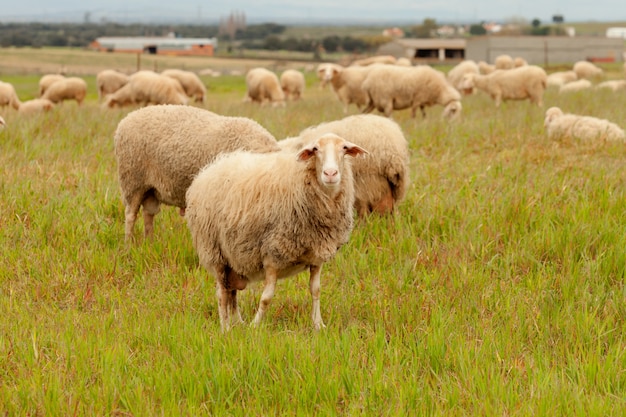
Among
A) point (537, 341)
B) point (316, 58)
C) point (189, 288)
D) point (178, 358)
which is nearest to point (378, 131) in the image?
point (189, 288)

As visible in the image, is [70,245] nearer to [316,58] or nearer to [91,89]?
[91,89]

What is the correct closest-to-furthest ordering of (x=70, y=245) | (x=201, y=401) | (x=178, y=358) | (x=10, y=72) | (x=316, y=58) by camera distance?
1. (x=201, y=401)
2. (x=178, y=358)
3. (x=70, y=245)
4. (x=10, y=72)
5. (x=316, y=58)

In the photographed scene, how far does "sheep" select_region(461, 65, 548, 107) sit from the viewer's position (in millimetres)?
16938

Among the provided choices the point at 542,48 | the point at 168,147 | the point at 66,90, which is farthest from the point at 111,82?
the point at 542,48

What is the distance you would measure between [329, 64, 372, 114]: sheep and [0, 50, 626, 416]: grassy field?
8.11m

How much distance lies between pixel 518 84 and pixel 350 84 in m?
3.83

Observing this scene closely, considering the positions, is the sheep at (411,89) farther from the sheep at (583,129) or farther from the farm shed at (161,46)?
the farm shed at (161,46)

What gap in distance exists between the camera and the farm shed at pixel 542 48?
58219 millimetres

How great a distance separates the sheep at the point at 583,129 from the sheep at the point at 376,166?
161 inches

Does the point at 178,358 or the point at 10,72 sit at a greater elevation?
the point at 10,72

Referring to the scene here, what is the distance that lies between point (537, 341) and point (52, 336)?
9.11 ft

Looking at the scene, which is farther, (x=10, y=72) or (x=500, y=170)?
(x=10, y=72)

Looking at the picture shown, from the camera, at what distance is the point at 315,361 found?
3936mm

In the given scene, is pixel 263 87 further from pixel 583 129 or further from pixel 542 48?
pixel 542 48
